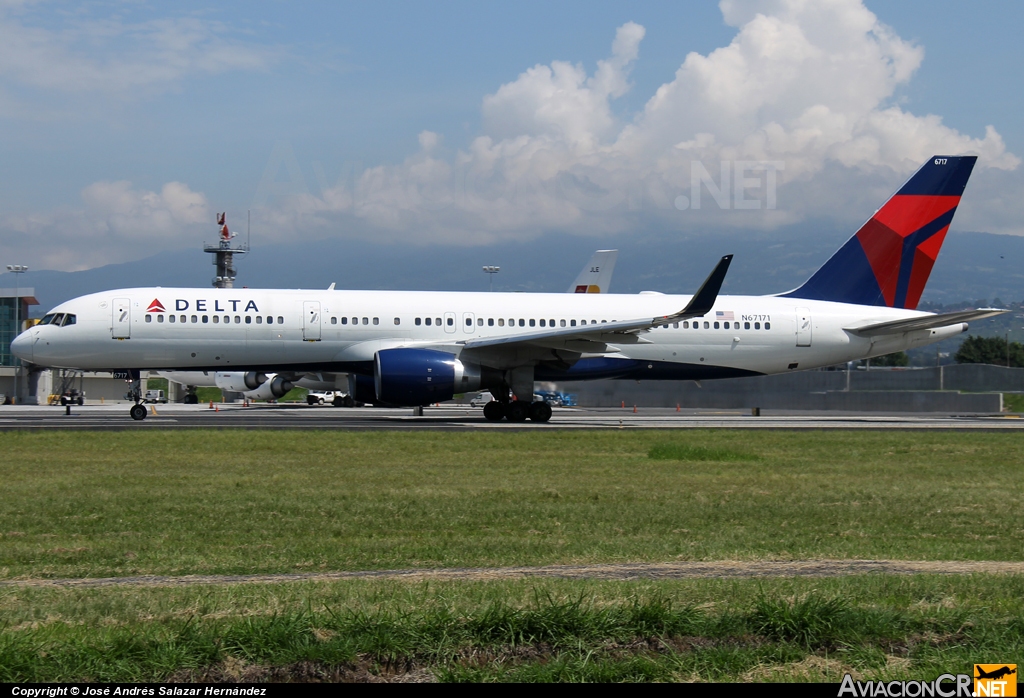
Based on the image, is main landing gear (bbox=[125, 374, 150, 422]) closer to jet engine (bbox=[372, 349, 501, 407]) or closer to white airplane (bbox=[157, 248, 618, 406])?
jet engine (bbox=[372, 349, 501, 407])

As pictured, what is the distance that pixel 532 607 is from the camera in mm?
6348

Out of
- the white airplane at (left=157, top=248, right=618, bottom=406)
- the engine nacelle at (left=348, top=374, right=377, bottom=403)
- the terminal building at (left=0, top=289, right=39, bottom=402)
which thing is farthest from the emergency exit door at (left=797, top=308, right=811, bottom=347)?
the terminal building at (left=0, top=289, right=39, bottom=402)

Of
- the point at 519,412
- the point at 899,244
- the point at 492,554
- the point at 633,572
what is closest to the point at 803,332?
the point at 899,244

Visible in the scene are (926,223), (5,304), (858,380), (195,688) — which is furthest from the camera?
(5,304)

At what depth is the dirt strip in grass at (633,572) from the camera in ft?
26.2

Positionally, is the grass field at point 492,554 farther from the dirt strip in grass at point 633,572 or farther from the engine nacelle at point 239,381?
the engine nacelle at point 239,381

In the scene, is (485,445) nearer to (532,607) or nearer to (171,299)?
(171,299)

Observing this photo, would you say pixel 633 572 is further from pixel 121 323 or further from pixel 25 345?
pixel 25 345

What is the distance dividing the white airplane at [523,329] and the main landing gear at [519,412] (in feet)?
0.16

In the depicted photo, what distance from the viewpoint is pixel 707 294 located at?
91.5 ft

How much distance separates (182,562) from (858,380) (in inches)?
2071

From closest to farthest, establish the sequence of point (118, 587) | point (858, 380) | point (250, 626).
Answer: point (250, 626), point (118, 587), point (858, 380)

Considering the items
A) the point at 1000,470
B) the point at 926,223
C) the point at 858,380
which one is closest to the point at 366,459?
the point at 1000,470

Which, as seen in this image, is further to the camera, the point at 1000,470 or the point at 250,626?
the point at 1000,470
